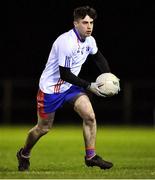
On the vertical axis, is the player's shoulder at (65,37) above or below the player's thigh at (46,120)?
above

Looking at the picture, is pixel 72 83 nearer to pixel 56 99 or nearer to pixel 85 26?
pixel 56 99

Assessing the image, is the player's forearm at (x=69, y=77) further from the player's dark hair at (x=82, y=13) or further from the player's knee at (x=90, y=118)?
the player's dark hair at (x=82, y=13)

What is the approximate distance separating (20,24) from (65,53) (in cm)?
2453

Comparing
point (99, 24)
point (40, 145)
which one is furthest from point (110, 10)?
point (40, 145)

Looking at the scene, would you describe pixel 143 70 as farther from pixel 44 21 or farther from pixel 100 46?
pixel 44 21

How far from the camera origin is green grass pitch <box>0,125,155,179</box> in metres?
11.6

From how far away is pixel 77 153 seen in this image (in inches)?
644

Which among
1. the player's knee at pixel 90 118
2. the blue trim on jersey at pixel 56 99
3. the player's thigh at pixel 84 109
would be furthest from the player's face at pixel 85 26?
the player's knee at pixel 90 118

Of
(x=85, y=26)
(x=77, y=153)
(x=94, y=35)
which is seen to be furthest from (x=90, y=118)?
(x=94, y=35)

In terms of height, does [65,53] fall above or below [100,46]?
above

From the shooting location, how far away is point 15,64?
3491 cm

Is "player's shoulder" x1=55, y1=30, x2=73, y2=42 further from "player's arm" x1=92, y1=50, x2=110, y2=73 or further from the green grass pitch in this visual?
the green grass pitch

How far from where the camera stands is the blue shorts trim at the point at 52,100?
12180 mm

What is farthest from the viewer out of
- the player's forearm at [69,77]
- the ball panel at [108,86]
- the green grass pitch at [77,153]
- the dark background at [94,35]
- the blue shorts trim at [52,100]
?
the dark background at [94,35]
